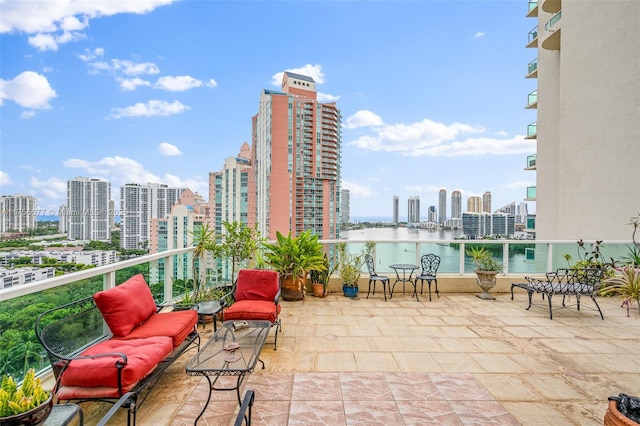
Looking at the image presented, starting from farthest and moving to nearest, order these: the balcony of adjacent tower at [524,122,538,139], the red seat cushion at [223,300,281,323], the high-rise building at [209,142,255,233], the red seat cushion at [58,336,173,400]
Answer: the balcony of adjacent tower at [524,122,538,139] → the high-rise building at [209,142,255,233] → the red seat cushion at [223,300,281,323] → the red seat cushion at [58,336,173,400]

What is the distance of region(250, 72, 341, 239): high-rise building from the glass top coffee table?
606 inches

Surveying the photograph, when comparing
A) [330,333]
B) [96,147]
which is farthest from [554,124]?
[96,147]

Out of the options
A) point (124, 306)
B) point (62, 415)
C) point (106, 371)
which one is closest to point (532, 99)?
point (124, 306)

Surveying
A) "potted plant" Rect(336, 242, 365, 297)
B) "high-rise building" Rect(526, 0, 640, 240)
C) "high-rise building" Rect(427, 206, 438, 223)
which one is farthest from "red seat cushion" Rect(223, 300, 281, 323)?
"high-rise building" Rect(526, 0, 640, 240)

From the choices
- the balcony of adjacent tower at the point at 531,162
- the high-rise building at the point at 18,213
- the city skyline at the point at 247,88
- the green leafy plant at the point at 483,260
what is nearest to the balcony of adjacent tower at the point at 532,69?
the city skyline at the point at 247,88

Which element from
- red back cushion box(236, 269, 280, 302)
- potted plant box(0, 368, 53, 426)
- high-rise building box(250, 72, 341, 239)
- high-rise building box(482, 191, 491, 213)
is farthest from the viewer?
high-rise building box(250, 72, 341, 239)

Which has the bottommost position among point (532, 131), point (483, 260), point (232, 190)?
point (483, 260)

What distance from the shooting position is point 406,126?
19.7 metres

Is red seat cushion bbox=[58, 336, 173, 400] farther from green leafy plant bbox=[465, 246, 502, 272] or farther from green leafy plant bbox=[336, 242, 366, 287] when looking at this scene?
green leafy plant bbox=[465, 246, 502, 272]

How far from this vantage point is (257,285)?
174 inches

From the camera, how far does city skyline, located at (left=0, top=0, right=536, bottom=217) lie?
944 cm

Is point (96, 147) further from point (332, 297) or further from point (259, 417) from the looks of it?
point (259, 417)

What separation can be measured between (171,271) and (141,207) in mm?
3512

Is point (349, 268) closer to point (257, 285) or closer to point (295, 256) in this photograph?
point (295, 256)
